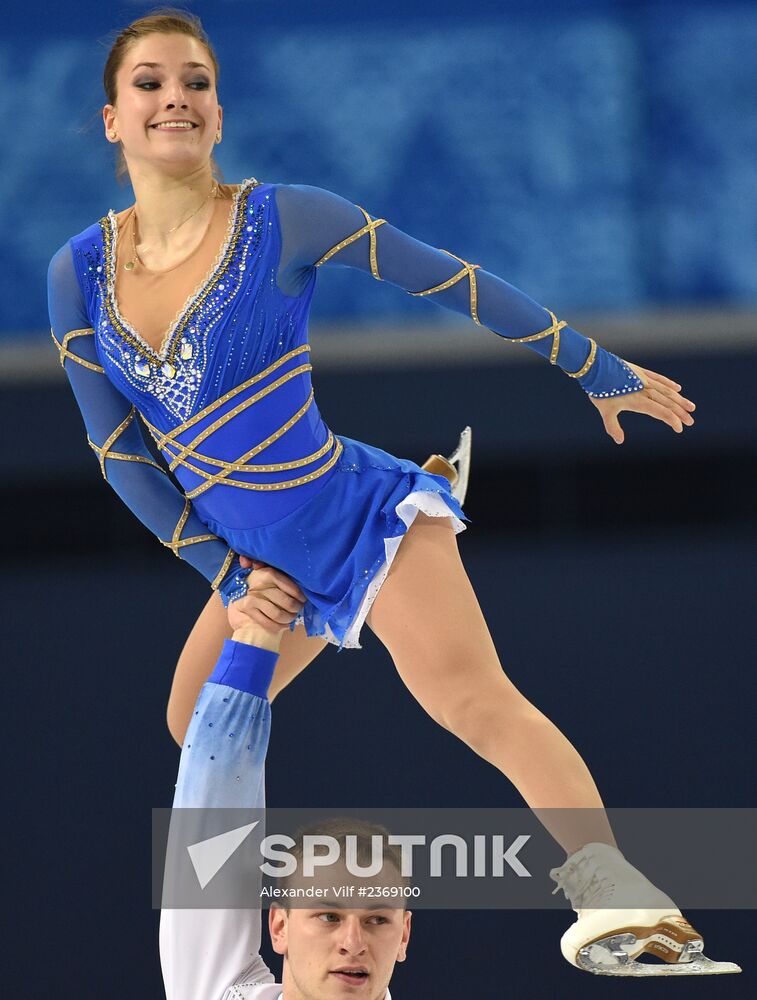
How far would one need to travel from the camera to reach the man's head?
2324mm

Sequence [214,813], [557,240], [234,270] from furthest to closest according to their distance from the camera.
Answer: [557,240]
[234,270]
[214,813]

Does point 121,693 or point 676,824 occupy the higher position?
point 121,693

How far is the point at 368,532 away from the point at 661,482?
8.09 feet

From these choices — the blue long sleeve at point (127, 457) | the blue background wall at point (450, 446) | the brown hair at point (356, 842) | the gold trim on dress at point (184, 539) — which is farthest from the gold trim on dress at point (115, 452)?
the blue background wall at point (450, 446)

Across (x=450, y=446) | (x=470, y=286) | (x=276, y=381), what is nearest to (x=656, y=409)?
(x=470, y=286)

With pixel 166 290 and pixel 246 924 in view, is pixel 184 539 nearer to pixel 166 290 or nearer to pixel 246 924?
pixel 166 290

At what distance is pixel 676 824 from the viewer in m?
4.70

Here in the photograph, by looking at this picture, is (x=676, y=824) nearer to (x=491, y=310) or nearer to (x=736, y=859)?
(x=736, y=859)

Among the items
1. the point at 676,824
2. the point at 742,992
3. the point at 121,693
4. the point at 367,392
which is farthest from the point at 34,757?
the point at 742,992

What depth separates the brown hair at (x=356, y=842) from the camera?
241 centimetres

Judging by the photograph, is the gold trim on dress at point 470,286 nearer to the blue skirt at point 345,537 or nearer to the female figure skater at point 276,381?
the female figure skater at point 276,381

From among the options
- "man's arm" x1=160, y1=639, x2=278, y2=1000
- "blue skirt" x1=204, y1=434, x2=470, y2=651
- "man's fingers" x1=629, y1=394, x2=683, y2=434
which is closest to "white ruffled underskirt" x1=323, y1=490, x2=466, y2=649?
"blue skirt" x1=204, y1=434, x2=470, y2=651

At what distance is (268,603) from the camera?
2426mm

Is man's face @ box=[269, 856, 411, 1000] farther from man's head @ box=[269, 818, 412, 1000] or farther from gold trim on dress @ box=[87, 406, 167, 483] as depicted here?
gold trim on dress @ box=[87, 406, 167, 483]
